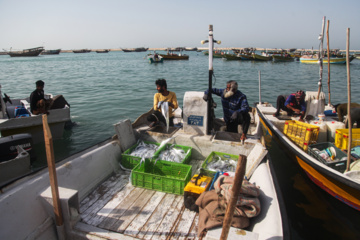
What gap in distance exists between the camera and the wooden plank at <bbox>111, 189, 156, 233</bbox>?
3.56 meters

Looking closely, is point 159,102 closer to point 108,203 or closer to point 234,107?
point 234,107

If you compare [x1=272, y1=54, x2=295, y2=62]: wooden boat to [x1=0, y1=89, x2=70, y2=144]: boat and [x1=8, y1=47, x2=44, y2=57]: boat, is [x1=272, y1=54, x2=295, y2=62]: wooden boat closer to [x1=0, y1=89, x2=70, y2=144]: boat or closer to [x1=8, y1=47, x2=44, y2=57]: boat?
[x1=0, y1=89, x2=70, y2=144]: boat

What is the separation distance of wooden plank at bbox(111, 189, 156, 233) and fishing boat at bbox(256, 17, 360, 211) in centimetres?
411

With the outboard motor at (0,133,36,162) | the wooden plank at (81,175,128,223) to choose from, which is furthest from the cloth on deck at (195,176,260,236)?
the outboard motor at (0,133,36,162)

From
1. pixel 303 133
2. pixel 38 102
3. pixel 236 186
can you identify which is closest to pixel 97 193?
pixel 236 186

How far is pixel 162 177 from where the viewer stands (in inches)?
170

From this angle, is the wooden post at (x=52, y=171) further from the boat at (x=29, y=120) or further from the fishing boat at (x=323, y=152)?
the boat at (x=29, y=120)

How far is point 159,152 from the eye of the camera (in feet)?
17.6

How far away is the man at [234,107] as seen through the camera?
5.75m

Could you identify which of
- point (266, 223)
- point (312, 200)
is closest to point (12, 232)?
point (266, 223)


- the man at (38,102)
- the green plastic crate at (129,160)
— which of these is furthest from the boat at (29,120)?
the green plastic crate at (129,160)

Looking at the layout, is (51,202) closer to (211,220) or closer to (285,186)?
(211,220)

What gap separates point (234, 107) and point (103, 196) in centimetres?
390

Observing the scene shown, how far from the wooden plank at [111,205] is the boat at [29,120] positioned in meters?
5.89
